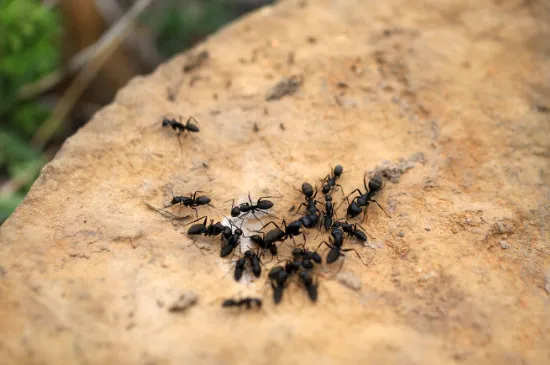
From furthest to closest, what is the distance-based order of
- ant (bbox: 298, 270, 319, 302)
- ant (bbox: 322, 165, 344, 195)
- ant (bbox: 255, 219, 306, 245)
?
1. ant (bbox: 322, 165, 344, 195)
2. ant (bbox: 255, 219, 306, 245)
3. ant (bbox: 298, 270, 319, 302)

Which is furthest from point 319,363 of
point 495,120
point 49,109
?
point 49,109

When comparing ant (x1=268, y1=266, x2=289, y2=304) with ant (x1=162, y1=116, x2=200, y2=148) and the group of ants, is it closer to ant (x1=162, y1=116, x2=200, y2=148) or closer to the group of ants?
the group of ants

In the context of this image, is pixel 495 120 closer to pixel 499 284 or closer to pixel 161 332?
pixel 499 284

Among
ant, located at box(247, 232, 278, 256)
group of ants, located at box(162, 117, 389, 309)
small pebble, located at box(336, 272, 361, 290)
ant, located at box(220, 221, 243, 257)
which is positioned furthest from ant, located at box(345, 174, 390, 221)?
ant, located at box(220, 221, 243, 257)

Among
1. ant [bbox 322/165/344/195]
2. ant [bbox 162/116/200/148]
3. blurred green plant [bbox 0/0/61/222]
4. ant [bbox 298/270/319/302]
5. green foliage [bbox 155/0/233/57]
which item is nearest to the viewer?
ant [bbox 298/270/319/302]

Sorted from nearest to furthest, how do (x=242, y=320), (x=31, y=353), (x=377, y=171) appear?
(x=31, y=353) → (x=242, y=320) → (x=377, y=171)

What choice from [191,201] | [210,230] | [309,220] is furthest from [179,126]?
[309,220]

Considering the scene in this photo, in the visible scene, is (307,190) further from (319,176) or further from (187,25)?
(187,25)

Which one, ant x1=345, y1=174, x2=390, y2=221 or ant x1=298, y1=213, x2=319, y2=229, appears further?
ant x1=345, y1=174, x2=390, y2=221
